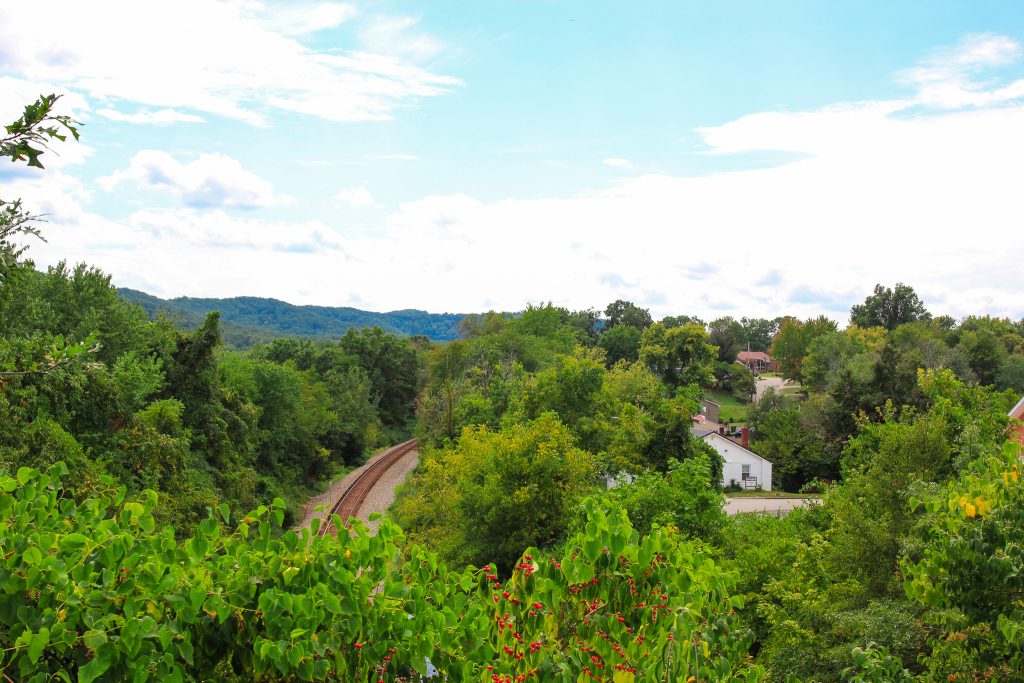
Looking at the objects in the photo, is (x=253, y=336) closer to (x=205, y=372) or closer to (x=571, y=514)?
(x=205, y=372)

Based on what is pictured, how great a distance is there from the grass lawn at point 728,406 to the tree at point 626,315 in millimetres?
19343

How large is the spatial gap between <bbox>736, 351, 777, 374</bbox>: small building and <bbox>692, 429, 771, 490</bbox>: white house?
91425 millimetres

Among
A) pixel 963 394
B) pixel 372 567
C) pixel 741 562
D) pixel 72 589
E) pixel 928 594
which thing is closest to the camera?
pixel 72 589

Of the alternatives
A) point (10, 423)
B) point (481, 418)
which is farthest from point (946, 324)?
point (10, 423)

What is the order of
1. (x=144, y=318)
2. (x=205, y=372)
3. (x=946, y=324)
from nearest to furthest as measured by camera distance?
(x=144, y=318)
(x=205, y=372)
(x=946, y=324)

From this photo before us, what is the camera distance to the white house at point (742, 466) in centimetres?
4350

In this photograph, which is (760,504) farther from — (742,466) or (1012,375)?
(1012,375)

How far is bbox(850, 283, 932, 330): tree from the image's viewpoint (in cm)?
10594

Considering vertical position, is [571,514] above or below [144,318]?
below

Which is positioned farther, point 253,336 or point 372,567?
point 253,336

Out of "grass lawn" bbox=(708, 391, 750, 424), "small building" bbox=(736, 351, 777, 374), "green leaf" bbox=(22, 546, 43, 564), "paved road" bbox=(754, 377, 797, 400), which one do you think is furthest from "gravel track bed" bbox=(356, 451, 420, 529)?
"small building" bbox=(736, 351, 777, 374)

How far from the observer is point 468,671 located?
3934 mm

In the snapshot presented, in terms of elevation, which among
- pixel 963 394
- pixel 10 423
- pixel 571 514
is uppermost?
pixel 963 394

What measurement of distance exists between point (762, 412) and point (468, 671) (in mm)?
54832
